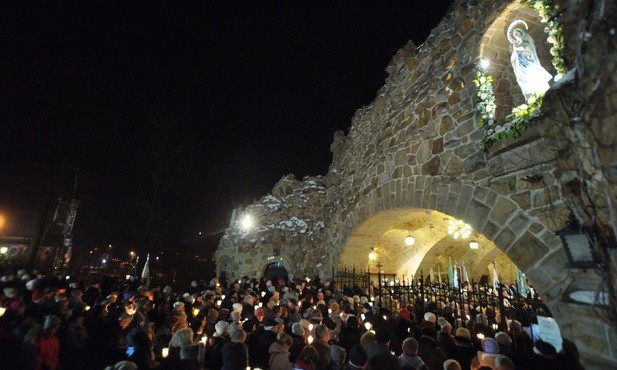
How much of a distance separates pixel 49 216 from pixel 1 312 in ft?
46.2

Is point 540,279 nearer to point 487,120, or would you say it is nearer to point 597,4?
point 487,120

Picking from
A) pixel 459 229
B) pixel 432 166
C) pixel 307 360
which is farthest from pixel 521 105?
pixel 459 229

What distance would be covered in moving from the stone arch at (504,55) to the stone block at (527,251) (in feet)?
8.26

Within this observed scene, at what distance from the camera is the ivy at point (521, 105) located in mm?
4414

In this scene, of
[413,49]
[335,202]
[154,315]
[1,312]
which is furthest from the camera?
[335,202]

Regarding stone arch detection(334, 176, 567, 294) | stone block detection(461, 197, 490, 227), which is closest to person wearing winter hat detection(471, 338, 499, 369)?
stone arch detection(334, 176, 567, 294)

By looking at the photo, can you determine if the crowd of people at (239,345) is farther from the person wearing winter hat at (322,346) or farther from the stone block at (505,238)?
the stone block at (505,238)

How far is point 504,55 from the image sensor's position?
658cm

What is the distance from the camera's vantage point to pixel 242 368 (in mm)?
3949

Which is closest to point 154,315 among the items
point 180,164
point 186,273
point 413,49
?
point 413,49

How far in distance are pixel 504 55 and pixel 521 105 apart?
1722 millimetres

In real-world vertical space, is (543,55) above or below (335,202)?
above

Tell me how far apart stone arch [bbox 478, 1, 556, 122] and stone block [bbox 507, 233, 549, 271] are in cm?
252

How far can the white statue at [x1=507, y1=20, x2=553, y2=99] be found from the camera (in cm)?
520
